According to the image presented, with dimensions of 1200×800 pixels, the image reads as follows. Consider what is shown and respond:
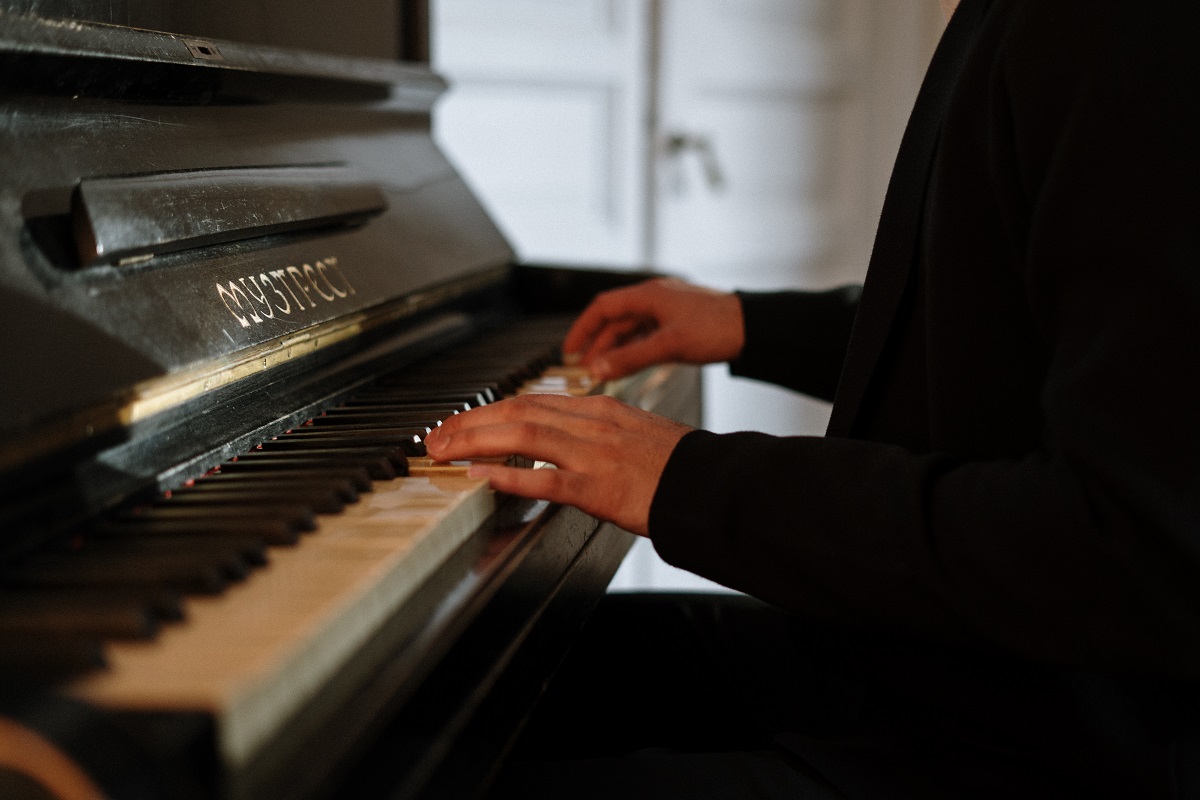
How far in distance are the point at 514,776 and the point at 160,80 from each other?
23.8 inches

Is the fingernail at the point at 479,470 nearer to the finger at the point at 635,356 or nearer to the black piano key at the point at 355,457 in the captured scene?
the black piano key at the point at 355,457

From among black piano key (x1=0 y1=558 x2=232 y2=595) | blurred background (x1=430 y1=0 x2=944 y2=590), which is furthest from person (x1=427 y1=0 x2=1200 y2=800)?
blurred background (x1=430 y1=0 x2=944 y2=590)

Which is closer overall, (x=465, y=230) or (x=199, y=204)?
(x=199, y=204)

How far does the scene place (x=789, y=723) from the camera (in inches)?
41.3

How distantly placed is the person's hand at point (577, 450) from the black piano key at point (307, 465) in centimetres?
4

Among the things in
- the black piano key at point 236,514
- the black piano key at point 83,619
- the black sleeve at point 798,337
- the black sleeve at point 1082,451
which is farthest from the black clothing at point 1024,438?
the black sleeve at point 798,337

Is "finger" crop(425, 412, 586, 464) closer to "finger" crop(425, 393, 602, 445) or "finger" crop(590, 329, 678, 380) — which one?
"finger" crop(425, 393, 602, 445)

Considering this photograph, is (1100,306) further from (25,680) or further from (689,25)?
→ (689,25)

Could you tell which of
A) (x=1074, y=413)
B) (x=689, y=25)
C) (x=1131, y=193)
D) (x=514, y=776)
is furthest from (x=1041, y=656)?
(x=689, y=25)

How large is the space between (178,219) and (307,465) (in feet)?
0.73

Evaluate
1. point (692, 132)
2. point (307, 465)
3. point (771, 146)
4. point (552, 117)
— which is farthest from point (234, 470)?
point (771, 146)

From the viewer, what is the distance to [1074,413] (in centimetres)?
61

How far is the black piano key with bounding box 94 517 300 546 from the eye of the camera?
0.60 meters

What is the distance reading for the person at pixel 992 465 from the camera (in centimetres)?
60
